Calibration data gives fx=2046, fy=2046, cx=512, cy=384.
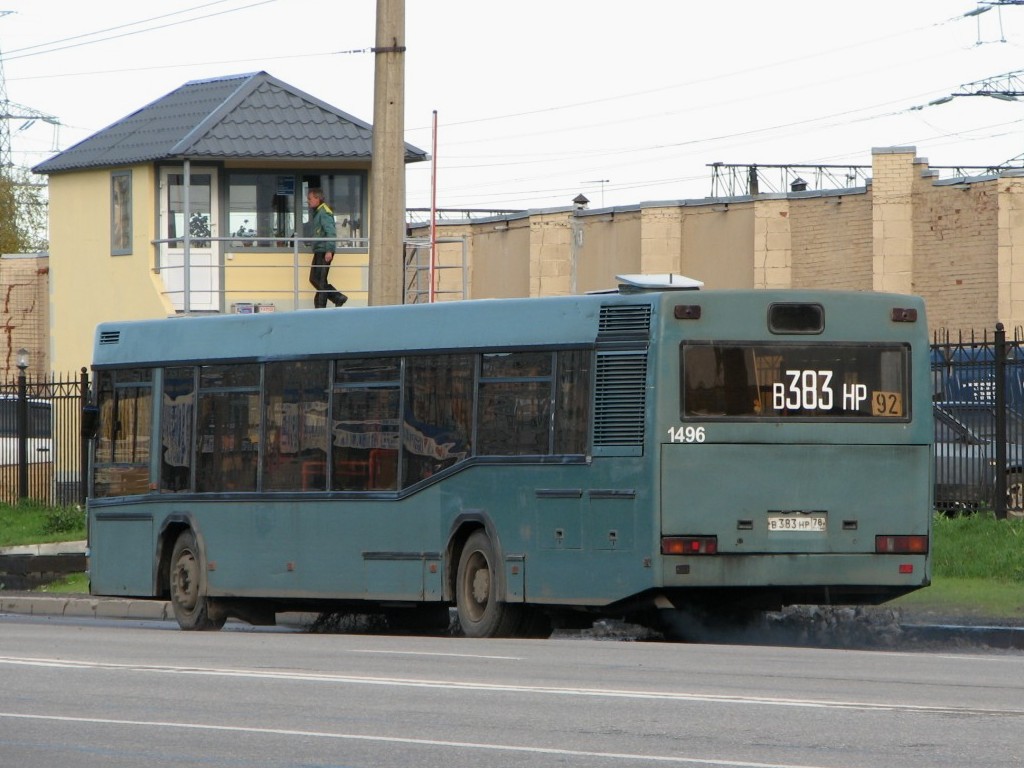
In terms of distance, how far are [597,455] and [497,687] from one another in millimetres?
4307

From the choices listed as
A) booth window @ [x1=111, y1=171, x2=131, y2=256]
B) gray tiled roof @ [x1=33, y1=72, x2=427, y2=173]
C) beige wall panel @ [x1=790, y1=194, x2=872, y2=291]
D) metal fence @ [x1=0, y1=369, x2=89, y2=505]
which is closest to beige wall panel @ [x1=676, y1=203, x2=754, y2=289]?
beige wall panel @ [x1=790, y1=194, x2=872, y2=291]

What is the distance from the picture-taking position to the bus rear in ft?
48.0

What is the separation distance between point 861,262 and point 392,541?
33189mm

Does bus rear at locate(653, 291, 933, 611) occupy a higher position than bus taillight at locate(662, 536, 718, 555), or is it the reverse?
bus rear at locate(653, 291, 933, 611)

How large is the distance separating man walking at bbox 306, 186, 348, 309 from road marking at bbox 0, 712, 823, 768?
1825cm

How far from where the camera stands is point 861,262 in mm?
48125

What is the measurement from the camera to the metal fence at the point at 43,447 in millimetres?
29406

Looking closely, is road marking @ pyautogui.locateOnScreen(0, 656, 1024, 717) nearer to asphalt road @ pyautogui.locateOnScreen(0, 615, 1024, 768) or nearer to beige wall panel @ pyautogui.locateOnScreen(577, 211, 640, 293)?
asphalt road @ pyautogui.locateOnScreen(0, 615, 1024, 768)

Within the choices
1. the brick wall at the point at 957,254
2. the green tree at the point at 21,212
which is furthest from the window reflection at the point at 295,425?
the green tree at the point at 21,212

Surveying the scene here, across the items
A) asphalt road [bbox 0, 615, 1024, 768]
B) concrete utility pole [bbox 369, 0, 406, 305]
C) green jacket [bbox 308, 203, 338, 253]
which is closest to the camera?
asphalt road [bbox 0, 615, 1024, 768]

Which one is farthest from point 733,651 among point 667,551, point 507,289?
point 507,289

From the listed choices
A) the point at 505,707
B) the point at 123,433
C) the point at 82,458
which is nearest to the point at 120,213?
the point at 82,458

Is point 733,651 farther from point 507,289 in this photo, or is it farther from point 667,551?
point 507,289

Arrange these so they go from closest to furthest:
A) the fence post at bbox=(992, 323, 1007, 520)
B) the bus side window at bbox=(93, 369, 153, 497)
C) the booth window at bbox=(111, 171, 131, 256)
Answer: the bus side window at bbox=(93, 369, 153, 497) → the fence post at bbox=(992, 323, 1007, 520) → the booth window at bbox=(111, 171, 131, 256)
